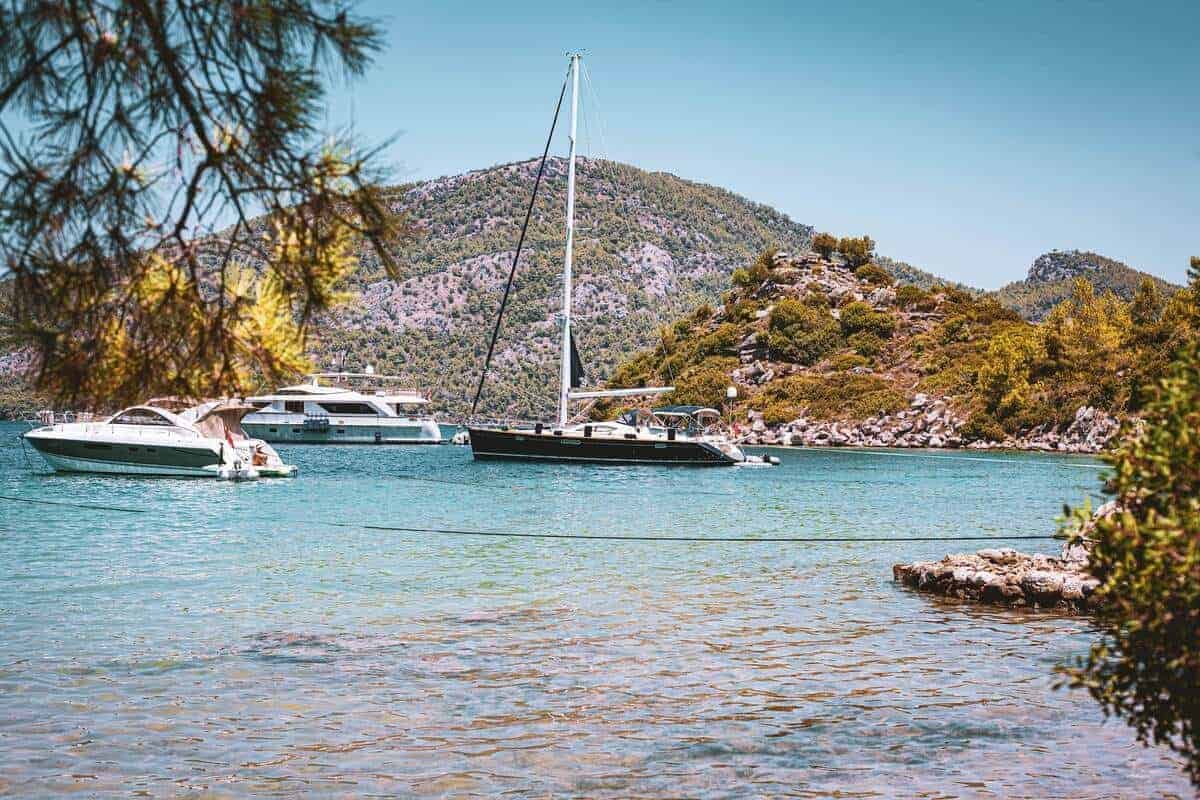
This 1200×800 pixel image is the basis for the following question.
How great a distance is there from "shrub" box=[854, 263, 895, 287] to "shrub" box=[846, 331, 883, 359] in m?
14.8

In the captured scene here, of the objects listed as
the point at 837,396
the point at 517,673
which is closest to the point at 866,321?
the point at 837,396

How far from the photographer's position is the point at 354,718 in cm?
941

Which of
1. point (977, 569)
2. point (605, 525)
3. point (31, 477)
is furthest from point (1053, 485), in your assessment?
point (31, 477)

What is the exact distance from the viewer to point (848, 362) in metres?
96.4

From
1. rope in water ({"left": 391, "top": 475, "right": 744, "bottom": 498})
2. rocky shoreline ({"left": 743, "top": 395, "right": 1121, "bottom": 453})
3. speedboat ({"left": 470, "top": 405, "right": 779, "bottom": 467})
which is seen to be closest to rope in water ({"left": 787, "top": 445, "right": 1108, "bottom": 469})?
rocky shoreline ({"left": 743, "top": 395, "right": 1121, "bottom": 453})

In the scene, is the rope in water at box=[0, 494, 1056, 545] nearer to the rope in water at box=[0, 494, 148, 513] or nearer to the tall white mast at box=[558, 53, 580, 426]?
the rope in water at box=[0, 494, 148, 513]

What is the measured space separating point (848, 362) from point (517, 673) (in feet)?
289

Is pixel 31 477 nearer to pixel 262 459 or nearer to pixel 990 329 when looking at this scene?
pixel 262 459

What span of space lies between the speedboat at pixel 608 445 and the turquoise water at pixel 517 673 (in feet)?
89.8

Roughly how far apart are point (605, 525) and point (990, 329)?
252ft

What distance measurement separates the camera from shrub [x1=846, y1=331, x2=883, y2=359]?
9856 centimetres

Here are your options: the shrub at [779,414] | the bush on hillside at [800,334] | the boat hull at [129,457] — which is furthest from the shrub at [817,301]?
the boat hull at [129,457]

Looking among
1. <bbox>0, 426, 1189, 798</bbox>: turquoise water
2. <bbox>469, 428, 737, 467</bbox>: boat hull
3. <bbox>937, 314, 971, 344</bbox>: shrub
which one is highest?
<bbox>937, 314, 971, 344</bbox>: shrub

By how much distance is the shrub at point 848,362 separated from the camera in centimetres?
9588
